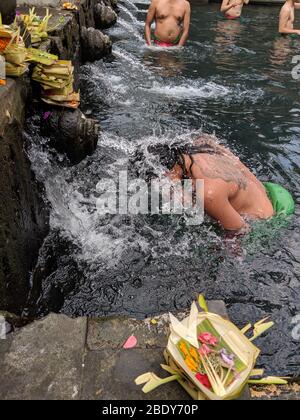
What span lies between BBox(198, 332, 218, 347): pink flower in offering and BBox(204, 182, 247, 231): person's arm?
1779 mm

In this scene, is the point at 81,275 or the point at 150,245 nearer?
the point at 81,275

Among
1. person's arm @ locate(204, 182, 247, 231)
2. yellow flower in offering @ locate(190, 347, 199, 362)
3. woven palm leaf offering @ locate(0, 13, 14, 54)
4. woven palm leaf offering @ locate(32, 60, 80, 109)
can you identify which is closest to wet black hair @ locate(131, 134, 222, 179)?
person's arm @ locate(204, 182, 247, 231)

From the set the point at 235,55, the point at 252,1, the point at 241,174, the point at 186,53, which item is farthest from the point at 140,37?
the point at 241,174

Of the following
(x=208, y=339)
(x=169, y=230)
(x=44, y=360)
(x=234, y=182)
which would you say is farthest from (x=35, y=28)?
(x=208, y=339)

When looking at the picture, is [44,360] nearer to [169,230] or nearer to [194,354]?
[194,354]

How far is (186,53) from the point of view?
31.0 ft

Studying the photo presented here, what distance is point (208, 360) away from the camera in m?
1.80

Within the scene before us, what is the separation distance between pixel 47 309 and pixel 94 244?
90cm

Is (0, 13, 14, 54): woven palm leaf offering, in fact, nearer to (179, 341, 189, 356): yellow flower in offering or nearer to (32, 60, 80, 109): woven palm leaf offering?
(32, 60, 80, 109): woven palm leaf offering

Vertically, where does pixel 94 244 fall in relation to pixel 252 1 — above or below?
below

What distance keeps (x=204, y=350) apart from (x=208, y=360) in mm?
53

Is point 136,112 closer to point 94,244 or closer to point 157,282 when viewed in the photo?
point 94,244

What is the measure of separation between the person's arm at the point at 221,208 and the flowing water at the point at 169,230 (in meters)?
0.20

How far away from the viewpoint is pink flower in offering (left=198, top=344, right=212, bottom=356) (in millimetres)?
1824
